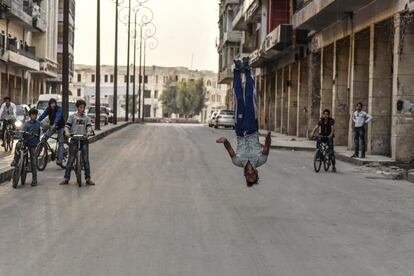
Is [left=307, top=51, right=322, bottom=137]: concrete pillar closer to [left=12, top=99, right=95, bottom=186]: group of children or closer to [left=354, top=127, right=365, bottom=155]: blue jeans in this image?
[left=354, top=127, right=365, bottom=155]: blue jeans

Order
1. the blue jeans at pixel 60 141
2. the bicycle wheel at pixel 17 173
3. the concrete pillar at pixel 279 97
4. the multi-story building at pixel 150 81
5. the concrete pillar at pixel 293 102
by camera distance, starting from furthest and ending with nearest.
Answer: the multi-story building at pixel 150 81
the concrete pillar at pixel 279 97
the concrete pillar at pixel 293 102
the blue jeans at pixel 60 141
the bicycle wheel at pixel 17 173

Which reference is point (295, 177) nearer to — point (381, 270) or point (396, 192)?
point (396, 192)

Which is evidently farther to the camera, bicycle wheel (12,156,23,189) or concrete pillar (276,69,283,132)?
concrete pillar (276,69,283,132)

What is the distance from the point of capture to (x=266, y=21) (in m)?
46.5

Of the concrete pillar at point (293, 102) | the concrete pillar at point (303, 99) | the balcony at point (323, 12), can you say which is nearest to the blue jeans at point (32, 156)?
the balcony at point (323, 12)

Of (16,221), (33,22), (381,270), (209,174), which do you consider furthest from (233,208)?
(33,22)

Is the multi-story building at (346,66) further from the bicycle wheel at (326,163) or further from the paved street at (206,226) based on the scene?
the paved street at (206,226)

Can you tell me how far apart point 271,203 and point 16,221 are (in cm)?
434

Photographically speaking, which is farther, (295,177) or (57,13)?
(57,13)

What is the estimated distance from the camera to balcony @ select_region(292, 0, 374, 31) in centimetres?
2522

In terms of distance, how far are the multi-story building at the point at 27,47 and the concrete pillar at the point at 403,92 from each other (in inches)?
1114

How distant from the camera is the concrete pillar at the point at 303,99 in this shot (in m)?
37.9

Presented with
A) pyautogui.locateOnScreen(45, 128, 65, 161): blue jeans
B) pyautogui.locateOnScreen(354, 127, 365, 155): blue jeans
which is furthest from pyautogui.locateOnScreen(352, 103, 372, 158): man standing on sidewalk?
→ pyautogui.locateOnScreen(45, 128, 65, 161): blue jeans

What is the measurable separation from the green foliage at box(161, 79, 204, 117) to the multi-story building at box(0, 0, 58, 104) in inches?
1777
